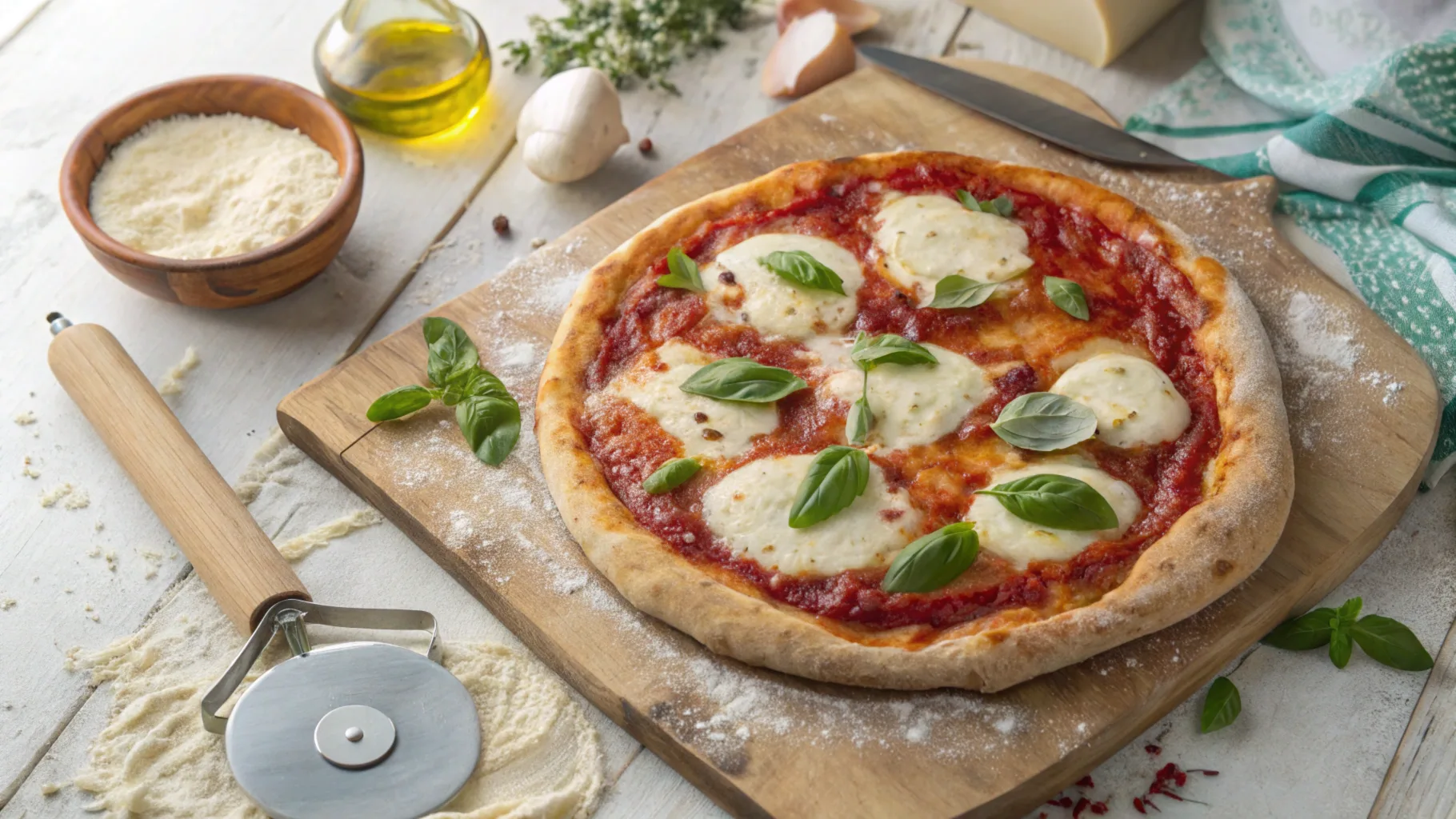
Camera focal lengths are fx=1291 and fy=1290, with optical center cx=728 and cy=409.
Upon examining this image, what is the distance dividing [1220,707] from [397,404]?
2.39m

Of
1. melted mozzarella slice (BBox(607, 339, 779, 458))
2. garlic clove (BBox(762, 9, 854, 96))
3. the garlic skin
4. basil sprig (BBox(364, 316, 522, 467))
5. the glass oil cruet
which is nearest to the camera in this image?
melted mozzarella slice (BBox(607, 339, 779, 458))

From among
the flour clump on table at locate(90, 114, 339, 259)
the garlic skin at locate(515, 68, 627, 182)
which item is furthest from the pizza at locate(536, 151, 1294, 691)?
the flour clump on table at locate(90, 114, 339, 259)

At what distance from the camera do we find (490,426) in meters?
3.73

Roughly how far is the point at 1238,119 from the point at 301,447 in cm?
376

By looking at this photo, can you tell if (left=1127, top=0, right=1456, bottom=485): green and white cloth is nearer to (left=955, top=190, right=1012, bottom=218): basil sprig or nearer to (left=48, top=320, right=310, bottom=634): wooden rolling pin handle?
(left=955, top=190, right=1012, bottom=218): basil sprig

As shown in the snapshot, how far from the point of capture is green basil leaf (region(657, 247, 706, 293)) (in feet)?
13.1

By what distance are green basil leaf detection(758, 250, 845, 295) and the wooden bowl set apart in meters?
1.45

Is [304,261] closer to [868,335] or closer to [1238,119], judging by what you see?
[868,335]

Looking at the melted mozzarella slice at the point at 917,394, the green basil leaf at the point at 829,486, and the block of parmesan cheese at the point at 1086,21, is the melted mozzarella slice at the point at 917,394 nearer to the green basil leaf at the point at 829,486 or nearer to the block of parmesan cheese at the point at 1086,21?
the green basil leaf at the point at 829,486

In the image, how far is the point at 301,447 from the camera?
397 centimetres

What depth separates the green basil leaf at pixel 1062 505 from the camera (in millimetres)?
3256

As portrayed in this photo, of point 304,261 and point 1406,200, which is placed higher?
point 1406,200

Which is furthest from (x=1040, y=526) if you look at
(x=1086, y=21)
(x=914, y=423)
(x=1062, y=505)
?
(x=1086, y=21)

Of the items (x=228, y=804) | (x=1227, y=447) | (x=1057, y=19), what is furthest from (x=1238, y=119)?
(x=228, y=804)
